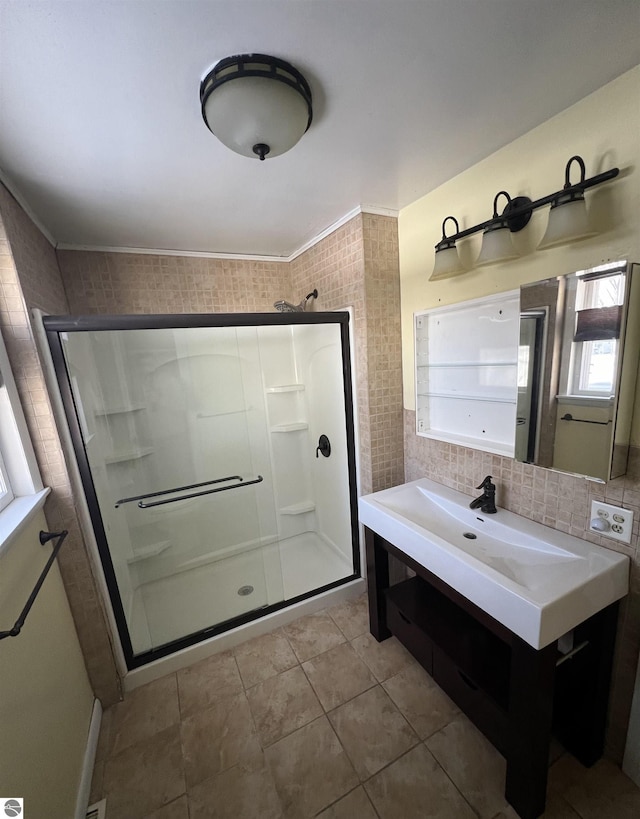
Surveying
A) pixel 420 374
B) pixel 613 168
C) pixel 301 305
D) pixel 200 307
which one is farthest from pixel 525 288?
pixel 200 307

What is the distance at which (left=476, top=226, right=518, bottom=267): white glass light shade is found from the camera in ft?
4.04

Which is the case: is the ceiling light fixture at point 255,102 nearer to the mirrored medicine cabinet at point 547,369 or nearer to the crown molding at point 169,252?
the mirrored medicine cabinet at point 547,369

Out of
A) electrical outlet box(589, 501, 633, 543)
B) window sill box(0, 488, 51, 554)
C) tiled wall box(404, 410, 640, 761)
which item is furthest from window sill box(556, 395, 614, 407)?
window sill box(0, 488, 51, 554)

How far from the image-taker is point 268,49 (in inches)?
31.7

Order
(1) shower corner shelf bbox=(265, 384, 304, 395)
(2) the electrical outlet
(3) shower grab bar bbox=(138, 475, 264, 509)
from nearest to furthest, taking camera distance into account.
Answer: (2) the electrical outlet
(3) shower grab bar bbox=(138, 475, 264, 509)
(1) shower corner shelf bbox=(265, 384, 304, 395)

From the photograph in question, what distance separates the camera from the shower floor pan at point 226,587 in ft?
6.11

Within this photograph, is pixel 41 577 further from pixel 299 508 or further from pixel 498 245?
pixel 498 245

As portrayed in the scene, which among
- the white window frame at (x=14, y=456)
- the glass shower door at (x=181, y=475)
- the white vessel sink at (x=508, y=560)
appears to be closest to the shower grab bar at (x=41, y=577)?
the white window frame at (x=14, y=456)

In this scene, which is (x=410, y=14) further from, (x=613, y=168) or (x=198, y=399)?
(x=198, y=399)

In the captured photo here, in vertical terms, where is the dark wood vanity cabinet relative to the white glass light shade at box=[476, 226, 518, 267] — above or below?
below

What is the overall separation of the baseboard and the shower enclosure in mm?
226

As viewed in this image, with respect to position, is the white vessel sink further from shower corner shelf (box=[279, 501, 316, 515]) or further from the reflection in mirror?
shower corner shelf (box=[279, 501, 316, 515])

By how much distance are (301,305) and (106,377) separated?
53.6 inches

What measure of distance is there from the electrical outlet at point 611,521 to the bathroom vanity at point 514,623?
65 millimetres
